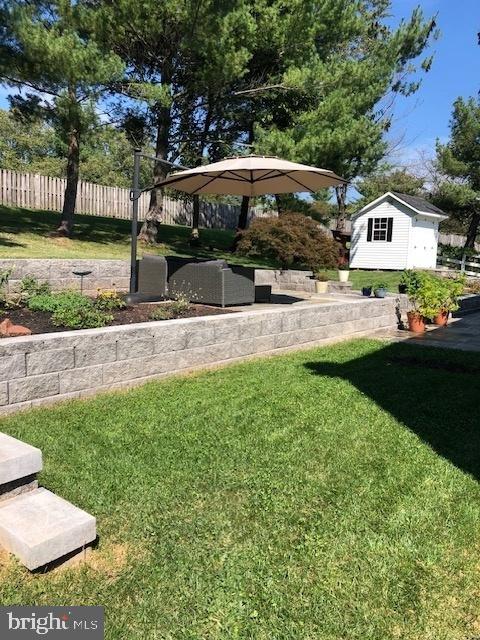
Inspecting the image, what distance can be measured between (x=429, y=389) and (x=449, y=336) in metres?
4.05

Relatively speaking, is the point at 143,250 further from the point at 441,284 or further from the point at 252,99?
the point at 441,284

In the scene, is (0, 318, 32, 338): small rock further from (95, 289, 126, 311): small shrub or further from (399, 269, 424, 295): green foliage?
(399, 269, 424, 295): green foliage

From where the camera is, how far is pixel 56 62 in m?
10.9

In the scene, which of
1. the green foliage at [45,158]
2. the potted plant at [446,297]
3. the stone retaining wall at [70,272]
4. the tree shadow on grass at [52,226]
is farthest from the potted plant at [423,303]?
the green foliage at [45,158]

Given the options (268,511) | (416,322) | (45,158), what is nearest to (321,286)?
(416,322)

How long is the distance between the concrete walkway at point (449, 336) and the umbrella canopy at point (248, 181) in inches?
108

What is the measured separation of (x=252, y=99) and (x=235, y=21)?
3839 mm

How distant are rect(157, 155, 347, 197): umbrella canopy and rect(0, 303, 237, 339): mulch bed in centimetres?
215

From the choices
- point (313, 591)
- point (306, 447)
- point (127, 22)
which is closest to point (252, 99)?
point (127, 22)

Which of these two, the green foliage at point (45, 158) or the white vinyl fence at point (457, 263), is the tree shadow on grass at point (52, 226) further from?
the green foliage at point (45, 158)

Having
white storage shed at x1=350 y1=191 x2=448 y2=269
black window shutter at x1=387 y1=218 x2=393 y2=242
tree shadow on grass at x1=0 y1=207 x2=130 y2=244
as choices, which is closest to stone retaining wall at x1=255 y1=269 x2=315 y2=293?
tree shadow on grass at x1=0 y1=207 x2=130 y2=244

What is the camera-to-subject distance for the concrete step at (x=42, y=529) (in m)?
2.18

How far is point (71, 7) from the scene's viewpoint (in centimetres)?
1234

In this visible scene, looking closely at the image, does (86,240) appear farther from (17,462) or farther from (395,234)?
(17,462)
